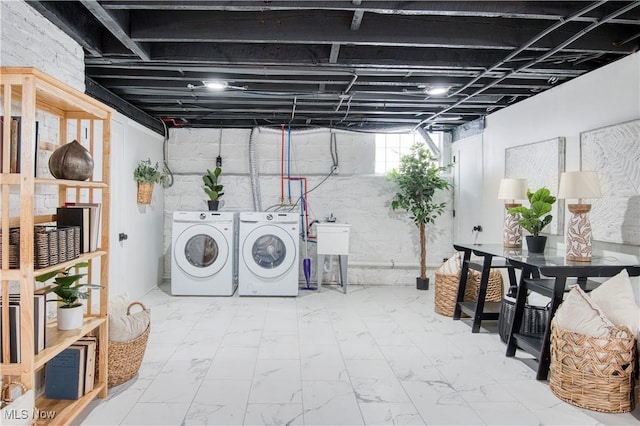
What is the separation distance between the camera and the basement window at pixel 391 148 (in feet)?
20.0

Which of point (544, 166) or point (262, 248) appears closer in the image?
point (544, 166)

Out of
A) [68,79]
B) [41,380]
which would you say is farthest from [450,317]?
[68,79]

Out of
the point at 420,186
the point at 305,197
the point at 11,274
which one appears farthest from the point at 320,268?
the point at 11,274

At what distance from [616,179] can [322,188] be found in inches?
141

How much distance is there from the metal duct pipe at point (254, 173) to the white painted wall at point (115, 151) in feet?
3.84

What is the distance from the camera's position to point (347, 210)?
596 cm

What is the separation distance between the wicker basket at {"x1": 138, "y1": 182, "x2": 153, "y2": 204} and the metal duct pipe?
1.43 metres

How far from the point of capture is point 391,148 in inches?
241

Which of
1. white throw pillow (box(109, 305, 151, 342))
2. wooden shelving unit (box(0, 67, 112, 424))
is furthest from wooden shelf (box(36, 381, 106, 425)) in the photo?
white throw pillow (box(109, 305, 151, 342))

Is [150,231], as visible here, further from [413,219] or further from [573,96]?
[573,96]

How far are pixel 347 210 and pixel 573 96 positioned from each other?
3103mm

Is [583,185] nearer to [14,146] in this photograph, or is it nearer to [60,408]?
[14,146]

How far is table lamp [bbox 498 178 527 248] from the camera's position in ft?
12.6

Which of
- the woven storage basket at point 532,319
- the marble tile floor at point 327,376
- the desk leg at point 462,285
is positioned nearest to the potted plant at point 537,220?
the woven storage basket at point 532,319
